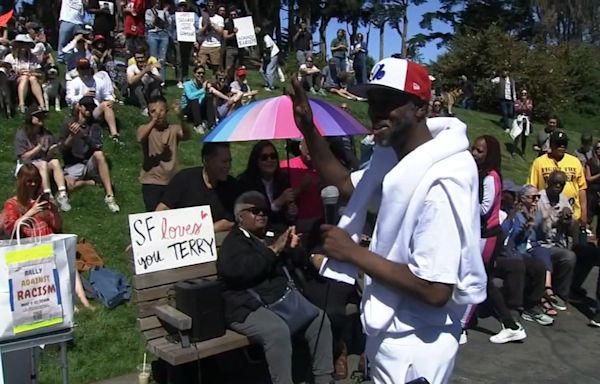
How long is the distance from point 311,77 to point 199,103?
6.54m

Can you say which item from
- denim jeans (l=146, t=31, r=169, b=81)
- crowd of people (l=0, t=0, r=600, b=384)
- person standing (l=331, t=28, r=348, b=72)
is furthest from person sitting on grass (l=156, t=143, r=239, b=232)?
person standing (l=331, t=28, r=348, b=72)

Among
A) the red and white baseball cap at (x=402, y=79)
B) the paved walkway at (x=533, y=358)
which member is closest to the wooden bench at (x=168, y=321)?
the paved walkway at (x=533, y=358)

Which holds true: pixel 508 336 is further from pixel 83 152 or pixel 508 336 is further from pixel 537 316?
pixel 83 152

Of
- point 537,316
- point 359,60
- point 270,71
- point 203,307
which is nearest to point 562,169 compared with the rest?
point 537,316

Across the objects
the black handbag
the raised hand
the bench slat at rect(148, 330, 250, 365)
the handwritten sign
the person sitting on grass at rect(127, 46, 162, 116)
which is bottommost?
the bench slat at rect(148, 330, 250, 365)

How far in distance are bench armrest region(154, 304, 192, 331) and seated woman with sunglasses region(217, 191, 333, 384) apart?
347mm

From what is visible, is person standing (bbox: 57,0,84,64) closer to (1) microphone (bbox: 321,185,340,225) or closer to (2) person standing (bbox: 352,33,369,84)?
(2) person standing (bbox: 352,33,369,84)

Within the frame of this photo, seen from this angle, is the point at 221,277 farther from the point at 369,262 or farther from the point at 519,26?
the point at 519,26

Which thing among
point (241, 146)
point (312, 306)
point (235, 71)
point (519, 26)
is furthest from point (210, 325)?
point (519, 26)

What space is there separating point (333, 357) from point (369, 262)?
3507mm

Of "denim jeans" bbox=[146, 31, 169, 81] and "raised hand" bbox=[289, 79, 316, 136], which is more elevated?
"denim jeans" bbox=[146, 31, 169, 81]

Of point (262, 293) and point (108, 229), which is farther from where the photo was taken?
point (108, 229)

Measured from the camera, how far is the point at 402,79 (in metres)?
2.11

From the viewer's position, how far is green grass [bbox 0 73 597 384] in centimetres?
529
